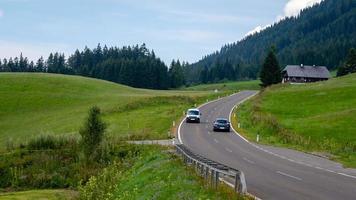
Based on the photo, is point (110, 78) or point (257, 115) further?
point (110, 78)

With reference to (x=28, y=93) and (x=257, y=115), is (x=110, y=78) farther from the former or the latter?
(x=257, y=115)

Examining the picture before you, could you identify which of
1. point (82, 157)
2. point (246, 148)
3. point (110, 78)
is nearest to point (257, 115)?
point (246, 148)

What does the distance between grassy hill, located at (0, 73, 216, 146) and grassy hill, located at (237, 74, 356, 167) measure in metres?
11.1

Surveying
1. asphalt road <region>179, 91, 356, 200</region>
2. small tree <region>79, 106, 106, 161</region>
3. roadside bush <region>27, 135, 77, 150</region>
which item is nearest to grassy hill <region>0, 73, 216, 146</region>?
roadside bush <region>27, 135, 77, 150</region>

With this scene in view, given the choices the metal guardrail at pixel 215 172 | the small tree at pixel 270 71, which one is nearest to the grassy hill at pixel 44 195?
the metal guardrail at pixel 215 172

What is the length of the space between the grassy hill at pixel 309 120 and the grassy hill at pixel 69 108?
11078 mm

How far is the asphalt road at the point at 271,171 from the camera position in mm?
20031

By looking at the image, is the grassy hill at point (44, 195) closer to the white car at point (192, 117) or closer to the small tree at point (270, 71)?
the white car at point (192, 117)

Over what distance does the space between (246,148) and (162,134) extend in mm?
12968

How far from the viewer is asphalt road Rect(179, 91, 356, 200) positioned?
20.0 metres

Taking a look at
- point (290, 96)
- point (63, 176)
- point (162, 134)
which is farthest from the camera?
point (290, 96)

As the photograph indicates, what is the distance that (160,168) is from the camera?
27.7 meters

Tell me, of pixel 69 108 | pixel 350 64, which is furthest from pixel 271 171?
pixel 350 64

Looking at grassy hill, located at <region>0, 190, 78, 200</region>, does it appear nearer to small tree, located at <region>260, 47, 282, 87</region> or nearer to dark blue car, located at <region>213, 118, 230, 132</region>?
dark blue car, located at <region>213, 118, 230, 132</region>
